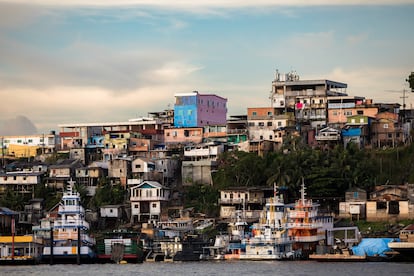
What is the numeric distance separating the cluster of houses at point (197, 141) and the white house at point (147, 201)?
9 centimetres

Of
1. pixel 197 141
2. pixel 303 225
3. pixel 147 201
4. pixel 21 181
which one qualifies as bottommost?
pixel 303 225

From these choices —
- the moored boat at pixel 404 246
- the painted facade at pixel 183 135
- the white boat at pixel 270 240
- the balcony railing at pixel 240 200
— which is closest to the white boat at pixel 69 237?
the white boat at pixel 270 240

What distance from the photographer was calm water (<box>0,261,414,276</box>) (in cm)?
7162

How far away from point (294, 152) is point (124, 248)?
66.3 ft

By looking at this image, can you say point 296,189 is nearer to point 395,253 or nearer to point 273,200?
point 273,200

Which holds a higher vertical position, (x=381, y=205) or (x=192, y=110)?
(x=192, y=110)

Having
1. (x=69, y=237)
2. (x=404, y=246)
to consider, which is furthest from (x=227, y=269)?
(x=69, y=237)

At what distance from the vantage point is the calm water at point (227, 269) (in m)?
71.6

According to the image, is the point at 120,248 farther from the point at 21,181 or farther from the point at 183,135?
the point at 183,135

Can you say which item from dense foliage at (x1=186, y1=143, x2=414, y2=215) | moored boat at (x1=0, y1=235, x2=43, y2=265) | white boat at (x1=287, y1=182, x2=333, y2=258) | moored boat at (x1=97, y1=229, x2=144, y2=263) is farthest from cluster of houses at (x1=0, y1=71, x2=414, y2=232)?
moored boat at (x1=0, y1=235, x2=43, y2=265)

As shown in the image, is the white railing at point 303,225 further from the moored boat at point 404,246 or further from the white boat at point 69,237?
the white boat at point 69,237

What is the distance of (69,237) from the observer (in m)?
84.8

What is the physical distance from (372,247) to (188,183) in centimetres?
2597

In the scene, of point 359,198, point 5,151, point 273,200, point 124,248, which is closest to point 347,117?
point 359,198
